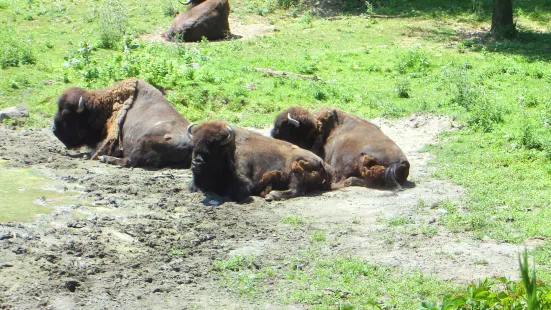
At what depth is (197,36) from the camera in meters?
21.5

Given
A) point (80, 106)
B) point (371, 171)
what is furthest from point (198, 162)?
point (80, 106)

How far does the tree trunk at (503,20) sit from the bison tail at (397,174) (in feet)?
38.2

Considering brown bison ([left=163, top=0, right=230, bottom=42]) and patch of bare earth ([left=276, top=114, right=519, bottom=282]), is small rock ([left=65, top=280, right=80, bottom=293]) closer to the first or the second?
patch of bare earth ([left=276, top=114, right=519, bottom=282])

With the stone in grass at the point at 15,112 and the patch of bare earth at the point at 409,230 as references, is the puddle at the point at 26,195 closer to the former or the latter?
the patch of bare earth at the point at 409,230

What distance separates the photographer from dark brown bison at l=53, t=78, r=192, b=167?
39.0ft

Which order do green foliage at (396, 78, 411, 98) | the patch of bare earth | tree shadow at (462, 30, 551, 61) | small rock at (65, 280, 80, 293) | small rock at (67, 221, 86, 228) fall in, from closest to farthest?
small rock at (65, 280, 80, 293), the patch of bare earth, small rock at (67, 221, 86, 228), green foliage at (396, 78, 411, 98), tree shadow at (462, 30, 551, 61)

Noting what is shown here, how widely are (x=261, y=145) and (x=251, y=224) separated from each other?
1.95 meters

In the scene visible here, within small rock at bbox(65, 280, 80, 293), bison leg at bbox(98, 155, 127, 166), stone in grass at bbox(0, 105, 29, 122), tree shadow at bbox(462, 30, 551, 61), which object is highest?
tree shadow at bbox(462, 30, 551, 61)

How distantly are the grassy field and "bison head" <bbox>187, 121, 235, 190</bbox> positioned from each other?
2.96 m

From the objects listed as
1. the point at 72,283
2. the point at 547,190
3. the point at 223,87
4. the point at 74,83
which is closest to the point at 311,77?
the point at 223,87

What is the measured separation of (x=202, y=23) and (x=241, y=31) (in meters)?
1.81

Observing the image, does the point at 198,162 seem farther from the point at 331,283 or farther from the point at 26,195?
the point at 331,283

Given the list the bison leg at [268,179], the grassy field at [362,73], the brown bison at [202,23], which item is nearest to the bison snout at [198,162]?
the bison leg at [268,179]

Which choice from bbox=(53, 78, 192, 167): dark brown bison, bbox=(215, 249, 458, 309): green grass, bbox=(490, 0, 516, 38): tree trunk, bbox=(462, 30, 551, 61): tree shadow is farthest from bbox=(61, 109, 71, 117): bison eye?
bbox=(490, 0, 516, 38): tree trunk
